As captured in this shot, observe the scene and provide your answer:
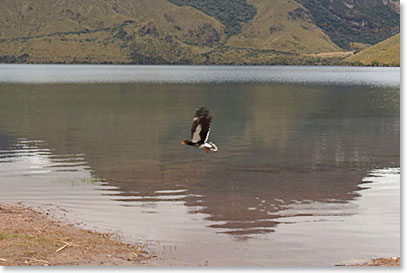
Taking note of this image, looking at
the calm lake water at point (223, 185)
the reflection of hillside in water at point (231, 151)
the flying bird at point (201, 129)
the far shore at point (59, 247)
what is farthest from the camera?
the reflection of hillside in water at point (231, 151)

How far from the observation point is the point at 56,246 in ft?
57.8

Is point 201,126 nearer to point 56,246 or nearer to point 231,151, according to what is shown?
point 56,246

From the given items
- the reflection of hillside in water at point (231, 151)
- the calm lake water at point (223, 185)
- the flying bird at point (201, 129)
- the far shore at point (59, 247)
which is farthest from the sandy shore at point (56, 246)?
the reflection of hillside in water at point (231, 151)

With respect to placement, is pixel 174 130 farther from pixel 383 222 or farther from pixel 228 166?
pixel 383 222

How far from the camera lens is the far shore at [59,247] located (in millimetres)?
16141

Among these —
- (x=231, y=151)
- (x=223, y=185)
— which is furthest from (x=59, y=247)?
(x=231, y=151)

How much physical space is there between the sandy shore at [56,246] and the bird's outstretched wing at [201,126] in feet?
12.5

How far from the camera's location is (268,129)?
59469 mm

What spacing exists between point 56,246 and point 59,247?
0.12m

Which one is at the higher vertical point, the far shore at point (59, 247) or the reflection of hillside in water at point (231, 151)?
the far shore at point (59, 247)

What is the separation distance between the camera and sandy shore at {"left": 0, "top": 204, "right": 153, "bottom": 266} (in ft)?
53.2

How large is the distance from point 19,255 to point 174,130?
4186 centimetres

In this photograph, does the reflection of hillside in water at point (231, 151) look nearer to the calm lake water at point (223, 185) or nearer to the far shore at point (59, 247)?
the calm lake water at point (223, 185)

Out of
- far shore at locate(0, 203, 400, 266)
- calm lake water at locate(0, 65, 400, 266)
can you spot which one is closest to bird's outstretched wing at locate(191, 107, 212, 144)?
calm lake water at locate(0, 65, 400, 266)
